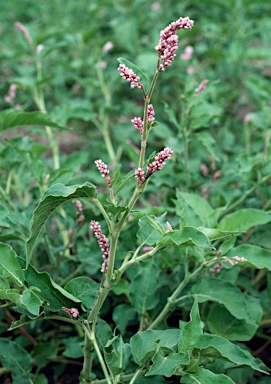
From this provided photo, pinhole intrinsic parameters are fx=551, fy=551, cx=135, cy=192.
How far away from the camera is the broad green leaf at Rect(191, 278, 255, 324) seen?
1420mm

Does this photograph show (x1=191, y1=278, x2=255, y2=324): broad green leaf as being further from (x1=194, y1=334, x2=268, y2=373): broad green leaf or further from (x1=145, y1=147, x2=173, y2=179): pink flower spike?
(x1=145, y1=147, x2=173, y2=179): pink flower spike

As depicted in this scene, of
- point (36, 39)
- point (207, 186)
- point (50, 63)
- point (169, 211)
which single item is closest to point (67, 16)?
point (50, 63)

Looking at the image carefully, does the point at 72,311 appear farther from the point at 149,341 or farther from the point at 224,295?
the point at 224,295

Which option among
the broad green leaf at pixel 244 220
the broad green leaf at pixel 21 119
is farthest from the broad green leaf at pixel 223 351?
the broad green leaf at pixel 21 119

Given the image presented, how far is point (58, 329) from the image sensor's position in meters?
1.86

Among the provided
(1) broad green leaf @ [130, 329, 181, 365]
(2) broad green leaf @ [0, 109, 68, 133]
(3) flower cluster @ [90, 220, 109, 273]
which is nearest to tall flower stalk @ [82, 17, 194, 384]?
(3) flower cluster @ [90, 220, 109, 273]

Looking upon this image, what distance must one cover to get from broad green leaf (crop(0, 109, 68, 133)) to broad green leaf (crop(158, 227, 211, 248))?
0.75 m

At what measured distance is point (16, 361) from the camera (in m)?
1.49

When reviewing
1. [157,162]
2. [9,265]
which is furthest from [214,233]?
[9,265]

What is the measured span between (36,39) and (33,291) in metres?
1.97

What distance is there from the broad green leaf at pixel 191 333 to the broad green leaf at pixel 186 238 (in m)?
0.15

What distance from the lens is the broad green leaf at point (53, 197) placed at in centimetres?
106

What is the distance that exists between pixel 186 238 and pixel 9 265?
40 centimetres

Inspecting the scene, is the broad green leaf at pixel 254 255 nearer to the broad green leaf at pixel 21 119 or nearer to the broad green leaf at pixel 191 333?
the broad green leaf at pixel 191 333
